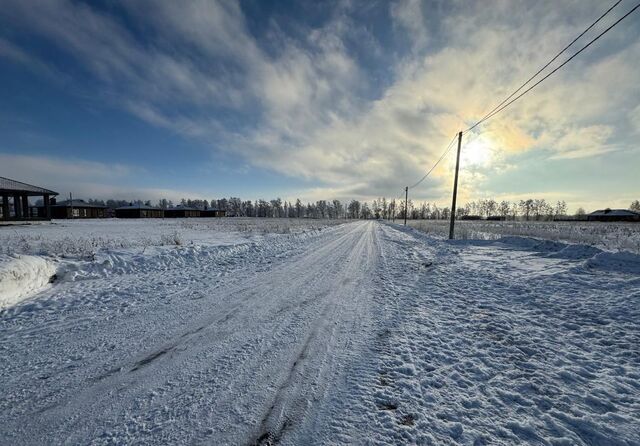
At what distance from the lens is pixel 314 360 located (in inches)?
142

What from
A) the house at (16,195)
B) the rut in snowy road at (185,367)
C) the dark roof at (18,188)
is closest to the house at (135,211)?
the house at (16,195)

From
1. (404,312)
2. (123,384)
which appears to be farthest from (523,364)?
(123,384)

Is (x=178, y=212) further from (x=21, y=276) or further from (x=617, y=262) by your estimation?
(x=617, y=262)

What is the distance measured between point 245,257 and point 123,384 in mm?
8469

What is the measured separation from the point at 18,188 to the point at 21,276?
36.1m

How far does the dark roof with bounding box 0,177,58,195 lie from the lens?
2875cm

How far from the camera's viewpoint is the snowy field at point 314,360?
8.11ft

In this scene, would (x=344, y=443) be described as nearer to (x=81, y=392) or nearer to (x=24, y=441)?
(x=24, y=441)

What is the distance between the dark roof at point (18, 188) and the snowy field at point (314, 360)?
34.1 meters

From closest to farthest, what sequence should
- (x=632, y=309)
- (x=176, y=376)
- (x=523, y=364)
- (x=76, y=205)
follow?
(x=176, y=376) < (x=523, y=364) < (x=632, y=309) < (x=76, y=205)

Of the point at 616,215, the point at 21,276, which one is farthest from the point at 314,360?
the point at 616,215

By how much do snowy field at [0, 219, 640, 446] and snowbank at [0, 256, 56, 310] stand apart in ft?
0.14

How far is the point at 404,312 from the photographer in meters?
5.51

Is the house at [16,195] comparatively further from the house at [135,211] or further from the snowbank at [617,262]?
the house at [135,211]
